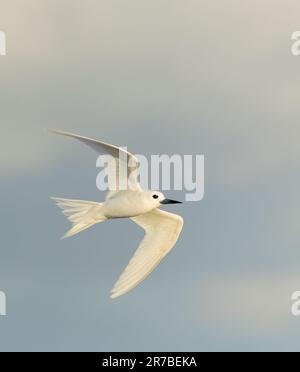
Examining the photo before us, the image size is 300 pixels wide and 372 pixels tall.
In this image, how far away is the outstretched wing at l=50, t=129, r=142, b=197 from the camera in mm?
22281

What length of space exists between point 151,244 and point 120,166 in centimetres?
277

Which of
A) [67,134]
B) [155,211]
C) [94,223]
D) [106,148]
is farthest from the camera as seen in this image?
[155,211]

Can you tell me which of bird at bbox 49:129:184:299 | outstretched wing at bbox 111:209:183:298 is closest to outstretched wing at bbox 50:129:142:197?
Result: bird at bbox 49:129:184:299

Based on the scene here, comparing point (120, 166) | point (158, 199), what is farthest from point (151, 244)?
point (120, 166)

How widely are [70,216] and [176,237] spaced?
2972 millimetres

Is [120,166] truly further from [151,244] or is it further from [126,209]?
[151,244]

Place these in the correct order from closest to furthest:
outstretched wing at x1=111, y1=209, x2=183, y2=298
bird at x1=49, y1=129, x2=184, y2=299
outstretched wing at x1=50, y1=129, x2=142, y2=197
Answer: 1. outstretched wing at x1=50, y1=129, x2=142, y2=197
2. bird at x1=49, y1=129, x2=184, y2=299
3. outstretched wing at x1=111, y1=209, x2=183, y2=298

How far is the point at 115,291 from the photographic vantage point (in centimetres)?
2444

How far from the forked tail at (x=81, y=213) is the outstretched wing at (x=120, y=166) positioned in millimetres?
518

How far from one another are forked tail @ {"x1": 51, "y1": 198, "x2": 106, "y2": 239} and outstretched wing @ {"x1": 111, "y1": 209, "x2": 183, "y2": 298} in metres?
1.57

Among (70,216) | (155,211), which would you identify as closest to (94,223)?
(70,216)

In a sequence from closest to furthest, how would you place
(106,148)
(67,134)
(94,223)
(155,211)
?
(67,134), (106,148), (94,223), (155,211)

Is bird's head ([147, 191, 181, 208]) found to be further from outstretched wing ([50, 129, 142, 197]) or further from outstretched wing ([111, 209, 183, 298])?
outstretched wing ([111, 209, 183, 298])

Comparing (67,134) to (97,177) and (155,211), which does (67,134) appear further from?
(155,211)
